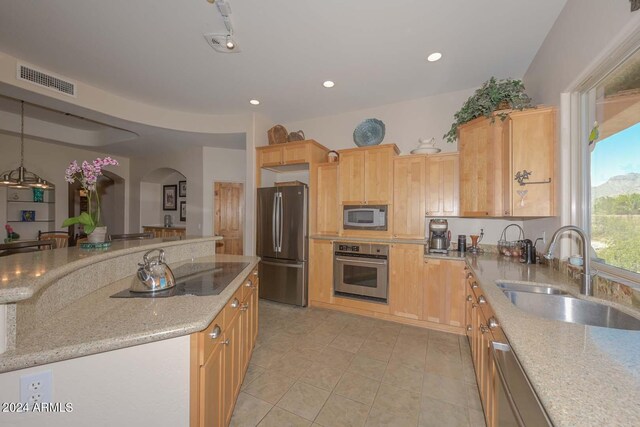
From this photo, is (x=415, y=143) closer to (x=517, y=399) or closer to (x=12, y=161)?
(x=517, y=399)

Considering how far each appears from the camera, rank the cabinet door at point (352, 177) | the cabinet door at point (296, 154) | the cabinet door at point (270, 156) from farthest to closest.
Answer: the cabinet door at point (270, 156), the cabinet door at point (296, 154), the cabinet door at point (352, 177)

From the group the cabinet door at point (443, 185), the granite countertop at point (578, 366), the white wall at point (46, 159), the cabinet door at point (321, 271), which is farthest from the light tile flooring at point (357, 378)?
the white wall at point (46, 159)

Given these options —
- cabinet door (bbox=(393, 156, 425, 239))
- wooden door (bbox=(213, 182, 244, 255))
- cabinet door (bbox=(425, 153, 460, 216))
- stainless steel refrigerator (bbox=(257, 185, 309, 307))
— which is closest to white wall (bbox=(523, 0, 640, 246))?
cabinet door (bbox=(425, 153, 460, 216))

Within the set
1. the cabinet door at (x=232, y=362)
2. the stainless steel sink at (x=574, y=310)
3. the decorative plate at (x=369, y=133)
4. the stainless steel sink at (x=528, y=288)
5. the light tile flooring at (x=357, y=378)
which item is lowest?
the light tile flooring at (x=357, y=378)

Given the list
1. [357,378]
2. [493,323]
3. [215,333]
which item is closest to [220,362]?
[215,333]

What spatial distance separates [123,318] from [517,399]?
5.21 ft

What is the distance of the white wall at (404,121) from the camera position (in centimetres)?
326

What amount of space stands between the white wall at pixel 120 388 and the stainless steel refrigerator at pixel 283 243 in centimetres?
249

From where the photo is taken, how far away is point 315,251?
3496 mm

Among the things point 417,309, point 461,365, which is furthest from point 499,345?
point 417,309

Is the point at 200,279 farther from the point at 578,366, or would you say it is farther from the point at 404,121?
the point at 404,121

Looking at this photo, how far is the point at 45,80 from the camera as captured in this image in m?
2.73

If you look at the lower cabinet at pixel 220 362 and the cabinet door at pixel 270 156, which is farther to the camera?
the cabinet door at pixel 270 156

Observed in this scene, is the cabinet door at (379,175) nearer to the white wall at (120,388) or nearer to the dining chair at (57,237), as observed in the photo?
the white wall at (120,388)
